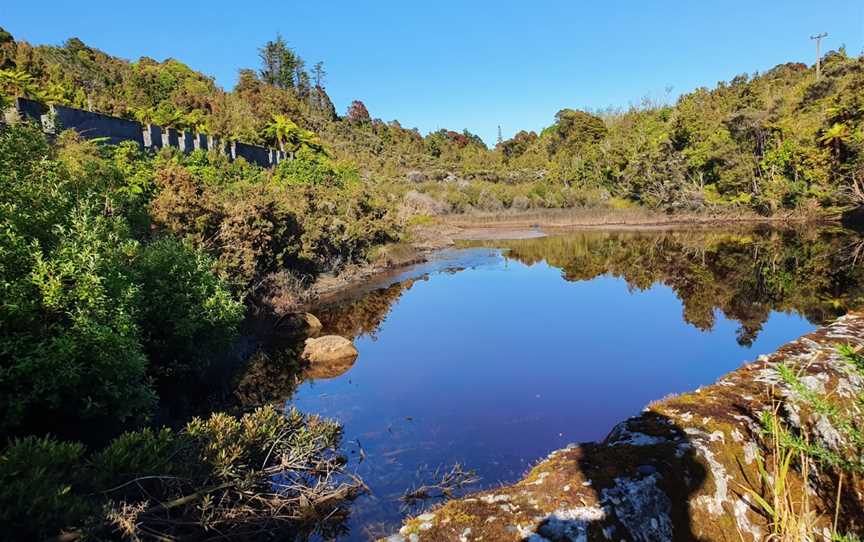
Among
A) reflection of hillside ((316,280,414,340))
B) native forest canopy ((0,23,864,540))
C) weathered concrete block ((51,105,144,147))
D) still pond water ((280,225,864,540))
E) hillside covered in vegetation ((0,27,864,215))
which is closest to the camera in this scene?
native forest canopy ((0,23,864,540))

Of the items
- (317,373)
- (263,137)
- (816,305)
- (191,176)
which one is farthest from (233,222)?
(263,137)

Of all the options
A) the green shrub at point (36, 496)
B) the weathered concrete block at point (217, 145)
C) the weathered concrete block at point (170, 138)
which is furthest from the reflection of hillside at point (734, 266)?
the weathered concrete block at point (170, 138)

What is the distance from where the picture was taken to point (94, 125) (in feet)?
64.0

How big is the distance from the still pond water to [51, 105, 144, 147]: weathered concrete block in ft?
36.4

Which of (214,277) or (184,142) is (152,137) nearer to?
(184,142)

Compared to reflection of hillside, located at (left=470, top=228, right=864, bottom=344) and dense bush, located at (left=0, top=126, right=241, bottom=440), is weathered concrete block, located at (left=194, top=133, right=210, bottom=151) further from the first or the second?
reflection of hillside, located at (left=470, top=228, right=864, bottom=344)

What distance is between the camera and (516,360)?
13.8 metres

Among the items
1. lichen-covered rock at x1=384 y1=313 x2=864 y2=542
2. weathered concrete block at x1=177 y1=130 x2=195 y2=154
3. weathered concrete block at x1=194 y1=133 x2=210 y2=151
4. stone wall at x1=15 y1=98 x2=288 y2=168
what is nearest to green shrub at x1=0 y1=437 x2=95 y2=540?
lichen-covered rock at x1=384 y1=313 x2=864 y2=542

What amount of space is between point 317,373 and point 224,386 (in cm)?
236

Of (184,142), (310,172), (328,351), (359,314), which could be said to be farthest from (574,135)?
(328,351)

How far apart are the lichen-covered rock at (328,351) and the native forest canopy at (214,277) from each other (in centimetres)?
46

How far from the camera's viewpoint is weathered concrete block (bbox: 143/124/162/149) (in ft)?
72.5

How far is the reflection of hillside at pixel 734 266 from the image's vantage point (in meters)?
17.2

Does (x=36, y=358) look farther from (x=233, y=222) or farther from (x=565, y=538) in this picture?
(x=233, y=222)
